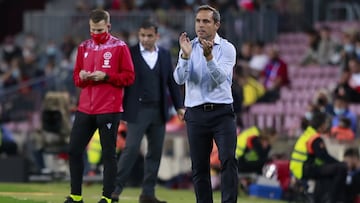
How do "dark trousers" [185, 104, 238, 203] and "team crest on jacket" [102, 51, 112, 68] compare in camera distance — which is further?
"team crest on jacket" [102, 51, 112, 68]

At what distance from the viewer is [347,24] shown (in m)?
32.1

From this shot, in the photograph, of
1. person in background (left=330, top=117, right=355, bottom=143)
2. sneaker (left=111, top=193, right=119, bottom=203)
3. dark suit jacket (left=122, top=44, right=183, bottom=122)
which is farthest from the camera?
person in background (left=330, top=117, right=355, bottom=143)

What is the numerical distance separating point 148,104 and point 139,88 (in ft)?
0.80

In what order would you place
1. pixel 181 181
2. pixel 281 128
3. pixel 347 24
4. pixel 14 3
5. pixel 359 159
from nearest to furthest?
pixel 359 159
pixel 181 181
pixel 281 128
pixel 347 24
pixel 14 3

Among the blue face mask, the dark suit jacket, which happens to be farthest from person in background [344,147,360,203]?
the dark suit jacket

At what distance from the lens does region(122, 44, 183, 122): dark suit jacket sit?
61.6 ft

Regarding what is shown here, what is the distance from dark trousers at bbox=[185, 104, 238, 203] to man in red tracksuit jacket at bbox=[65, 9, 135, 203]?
1.32m

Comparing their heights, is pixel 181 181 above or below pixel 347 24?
below

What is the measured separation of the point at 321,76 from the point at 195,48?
556 inches

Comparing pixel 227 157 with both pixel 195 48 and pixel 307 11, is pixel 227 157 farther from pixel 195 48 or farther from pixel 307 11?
→ pixel 307 11

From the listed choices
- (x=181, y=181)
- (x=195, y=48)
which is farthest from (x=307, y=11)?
(x=195, y=48)

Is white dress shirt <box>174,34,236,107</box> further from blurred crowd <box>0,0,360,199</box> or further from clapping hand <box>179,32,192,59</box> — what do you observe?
blurred crowd <box>0,0,360,199</box>

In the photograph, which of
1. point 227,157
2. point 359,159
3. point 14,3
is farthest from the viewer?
point 14,3

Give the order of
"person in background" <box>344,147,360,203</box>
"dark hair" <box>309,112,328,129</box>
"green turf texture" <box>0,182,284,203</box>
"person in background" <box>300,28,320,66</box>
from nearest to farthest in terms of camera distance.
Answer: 1. "green turf texture" <box>0,182,284,203</box>
2. "dark hair" <box>309,112,328,129</box>
3. "person in background" <box>344,147,360,203</box>
4. "person in background" <box>300,28,320,66</box>
